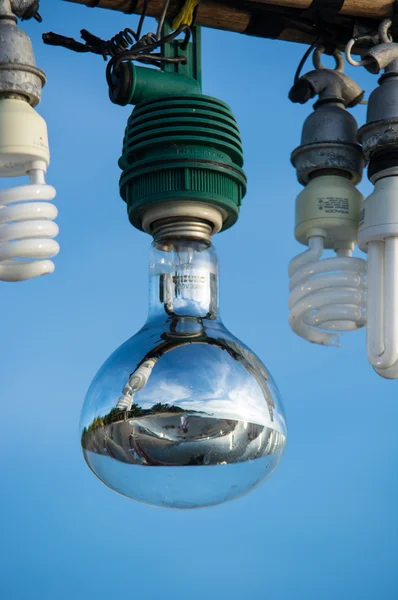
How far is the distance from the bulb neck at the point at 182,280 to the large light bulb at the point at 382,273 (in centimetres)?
25

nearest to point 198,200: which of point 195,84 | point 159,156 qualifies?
point 159,156

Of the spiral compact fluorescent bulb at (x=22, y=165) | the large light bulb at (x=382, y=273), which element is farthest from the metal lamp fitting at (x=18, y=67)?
the large light bulb at (x=382, y=273)

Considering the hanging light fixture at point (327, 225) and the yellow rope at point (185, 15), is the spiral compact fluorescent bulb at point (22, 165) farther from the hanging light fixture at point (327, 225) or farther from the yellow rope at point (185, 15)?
the hanging light fixture at point (327, 225)

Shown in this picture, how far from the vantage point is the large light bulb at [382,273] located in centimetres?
164

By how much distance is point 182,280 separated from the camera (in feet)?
4.93

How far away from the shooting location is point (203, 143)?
1530 mm

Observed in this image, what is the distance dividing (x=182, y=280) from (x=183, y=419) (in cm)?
21

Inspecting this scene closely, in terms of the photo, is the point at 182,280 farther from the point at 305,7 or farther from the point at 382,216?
the point at 305,7

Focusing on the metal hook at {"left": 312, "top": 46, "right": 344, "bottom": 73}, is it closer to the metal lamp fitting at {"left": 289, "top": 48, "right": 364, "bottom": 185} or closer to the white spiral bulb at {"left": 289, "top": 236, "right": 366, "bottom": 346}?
the metal lamp fitting at {"left": 289, "top": 48, "right": 364, "bottom": 185}

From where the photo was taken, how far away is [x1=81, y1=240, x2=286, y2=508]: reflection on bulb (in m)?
1.36

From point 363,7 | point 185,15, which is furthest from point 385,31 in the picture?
point 185,15

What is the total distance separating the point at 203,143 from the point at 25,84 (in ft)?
0.81

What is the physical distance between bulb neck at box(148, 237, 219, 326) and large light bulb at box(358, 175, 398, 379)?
25 centimetres

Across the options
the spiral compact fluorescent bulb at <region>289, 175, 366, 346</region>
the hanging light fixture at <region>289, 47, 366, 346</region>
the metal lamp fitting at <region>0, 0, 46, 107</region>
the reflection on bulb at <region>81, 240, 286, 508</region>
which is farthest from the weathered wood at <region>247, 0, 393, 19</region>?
the reflection on bulb at <region>81, 240, 286, 508</region>
